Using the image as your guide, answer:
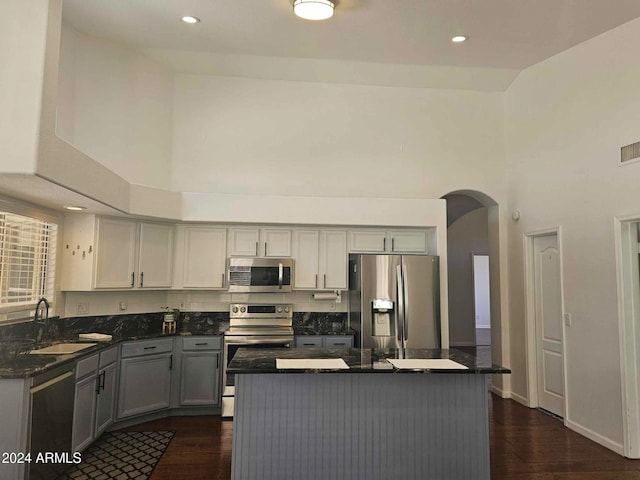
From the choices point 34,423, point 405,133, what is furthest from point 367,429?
point 405,133

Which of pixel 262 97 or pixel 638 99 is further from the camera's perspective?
pixel 262 97

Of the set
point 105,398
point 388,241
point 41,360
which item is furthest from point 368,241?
point 41,360

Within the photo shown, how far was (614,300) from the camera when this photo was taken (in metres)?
3.98

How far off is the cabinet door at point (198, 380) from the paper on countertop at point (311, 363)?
186cm

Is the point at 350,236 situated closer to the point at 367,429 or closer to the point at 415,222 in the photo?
the point at 415,222

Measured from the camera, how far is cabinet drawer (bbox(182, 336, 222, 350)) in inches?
187

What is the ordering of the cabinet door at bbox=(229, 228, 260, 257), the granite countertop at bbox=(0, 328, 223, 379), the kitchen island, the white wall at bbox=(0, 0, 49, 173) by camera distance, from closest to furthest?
the white wall at bbox=(0, 0, 49, 173) → the granite countertop at bbox=(0, 328, 223, 379) → the kitchen island → the cabinet door at bbox=(229, 228, 260, 257)

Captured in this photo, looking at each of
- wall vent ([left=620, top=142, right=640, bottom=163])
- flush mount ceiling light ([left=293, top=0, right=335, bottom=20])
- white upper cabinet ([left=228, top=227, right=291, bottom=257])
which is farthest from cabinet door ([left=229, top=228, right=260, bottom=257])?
wall vent ([left=620, top=142, right=640, bottom=163])

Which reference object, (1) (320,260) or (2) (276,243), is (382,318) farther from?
(2) (276,243)

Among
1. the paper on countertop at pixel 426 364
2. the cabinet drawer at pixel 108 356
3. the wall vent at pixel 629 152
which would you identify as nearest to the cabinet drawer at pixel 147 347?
the cabinet drawer at pixel 108 356

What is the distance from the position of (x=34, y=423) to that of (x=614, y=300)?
4598 mm

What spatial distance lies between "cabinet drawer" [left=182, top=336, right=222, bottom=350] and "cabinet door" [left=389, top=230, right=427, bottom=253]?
225cm

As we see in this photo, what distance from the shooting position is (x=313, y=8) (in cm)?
374

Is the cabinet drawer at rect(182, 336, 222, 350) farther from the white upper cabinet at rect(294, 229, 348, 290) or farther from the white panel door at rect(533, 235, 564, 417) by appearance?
the white panel door at rect(533, 235, 564, 417)
